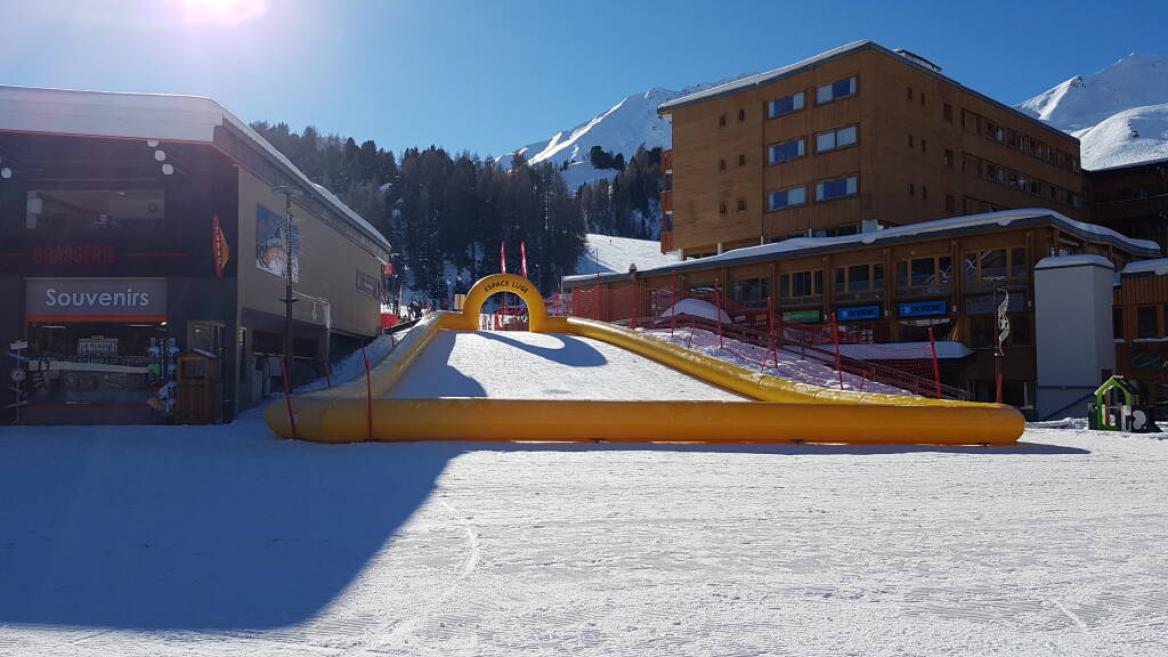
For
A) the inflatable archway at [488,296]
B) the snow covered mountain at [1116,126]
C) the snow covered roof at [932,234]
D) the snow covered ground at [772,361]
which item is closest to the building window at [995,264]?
the snow covered roof at [932,234]

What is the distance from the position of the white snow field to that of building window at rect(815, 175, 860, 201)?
1962cm

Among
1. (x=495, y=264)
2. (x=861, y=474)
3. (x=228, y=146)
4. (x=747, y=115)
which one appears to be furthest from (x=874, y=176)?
(x=495, y=264)

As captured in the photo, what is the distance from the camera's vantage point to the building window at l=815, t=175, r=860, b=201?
4075cm

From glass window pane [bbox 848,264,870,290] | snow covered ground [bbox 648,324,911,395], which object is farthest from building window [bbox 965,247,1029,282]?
snow covered ground [bbox 648,324,911,395]

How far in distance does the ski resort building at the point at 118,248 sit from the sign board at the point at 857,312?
78.2 ft

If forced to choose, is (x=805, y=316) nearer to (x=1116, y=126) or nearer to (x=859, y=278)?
(x=859, y=278)

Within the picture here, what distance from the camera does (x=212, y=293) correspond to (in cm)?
1925

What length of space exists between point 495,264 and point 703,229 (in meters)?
51.1

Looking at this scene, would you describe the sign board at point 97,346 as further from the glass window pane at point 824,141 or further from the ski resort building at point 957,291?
the glass window pane at point 824,141

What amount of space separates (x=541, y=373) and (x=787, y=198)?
26995 millimetres

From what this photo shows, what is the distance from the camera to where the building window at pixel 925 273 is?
33531mm

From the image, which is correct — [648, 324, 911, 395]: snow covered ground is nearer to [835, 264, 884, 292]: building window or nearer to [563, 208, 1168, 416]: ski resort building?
[563, 208, 1168, 416]: ski resort building

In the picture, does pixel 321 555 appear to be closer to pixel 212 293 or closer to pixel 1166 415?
pixel 212 293

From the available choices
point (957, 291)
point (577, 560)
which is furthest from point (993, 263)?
point (577, 560)
